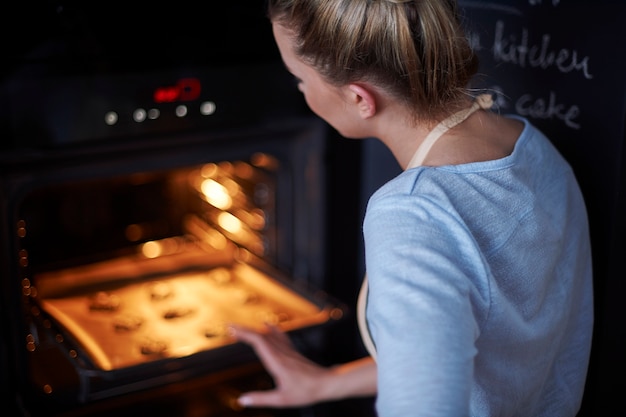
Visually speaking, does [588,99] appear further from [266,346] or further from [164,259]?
[164,259]

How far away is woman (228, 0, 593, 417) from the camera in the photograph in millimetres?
763

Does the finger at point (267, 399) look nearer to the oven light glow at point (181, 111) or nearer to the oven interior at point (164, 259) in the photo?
the oven interior at point (164, 259)

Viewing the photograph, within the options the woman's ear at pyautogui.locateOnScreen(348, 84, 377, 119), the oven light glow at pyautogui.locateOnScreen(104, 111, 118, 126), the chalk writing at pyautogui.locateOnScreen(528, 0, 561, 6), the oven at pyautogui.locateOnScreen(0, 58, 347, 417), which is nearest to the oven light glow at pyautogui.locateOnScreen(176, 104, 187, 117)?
the oven at pyautogui.locateOnScreen(0, 58, 347, 417)

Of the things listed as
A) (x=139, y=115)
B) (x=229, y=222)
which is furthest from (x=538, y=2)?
(x=229, y=222)

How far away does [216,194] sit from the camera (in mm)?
1837

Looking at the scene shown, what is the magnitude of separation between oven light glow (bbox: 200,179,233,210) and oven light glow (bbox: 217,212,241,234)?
2 centimetres

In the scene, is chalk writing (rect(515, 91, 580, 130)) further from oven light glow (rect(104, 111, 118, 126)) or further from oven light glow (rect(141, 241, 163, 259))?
oven light glow (rect(141, 241, 163, 259))

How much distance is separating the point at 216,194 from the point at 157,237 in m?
0.17

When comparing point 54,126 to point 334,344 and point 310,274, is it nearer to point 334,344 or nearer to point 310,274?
point 310,274

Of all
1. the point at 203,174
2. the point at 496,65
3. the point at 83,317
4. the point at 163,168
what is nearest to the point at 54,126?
the point at 163,168

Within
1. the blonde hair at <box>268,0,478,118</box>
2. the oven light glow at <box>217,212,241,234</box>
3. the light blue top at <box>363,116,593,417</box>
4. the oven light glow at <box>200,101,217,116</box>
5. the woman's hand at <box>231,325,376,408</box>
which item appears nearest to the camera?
the light blue top at <box>363,116,593,417</box>

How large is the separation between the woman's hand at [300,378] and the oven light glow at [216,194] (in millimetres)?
517

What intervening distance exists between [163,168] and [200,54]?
22cm

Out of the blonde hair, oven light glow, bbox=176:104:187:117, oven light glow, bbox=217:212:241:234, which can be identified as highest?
the blonde hair
